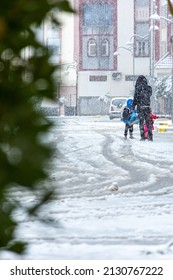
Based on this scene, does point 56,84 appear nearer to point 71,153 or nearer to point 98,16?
point 71,153

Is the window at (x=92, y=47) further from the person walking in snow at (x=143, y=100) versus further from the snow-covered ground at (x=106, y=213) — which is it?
the snow-covered ground at (x=106, y=213)

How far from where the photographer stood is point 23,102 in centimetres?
120

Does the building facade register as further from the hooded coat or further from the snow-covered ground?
the snow-covered ground

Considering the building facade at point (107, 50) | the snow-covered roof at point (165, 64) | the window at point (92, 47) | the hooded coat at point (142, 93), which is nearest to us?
the hooded coat at point (142, 93)

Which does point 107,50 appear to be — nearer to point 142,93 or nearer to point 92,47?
point 92,47

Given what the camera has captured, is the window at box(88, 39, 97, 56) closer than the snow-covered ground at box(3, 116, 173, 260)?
No

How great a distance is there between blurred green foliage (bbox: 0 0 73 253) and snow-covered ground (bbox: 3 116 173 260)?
81mm

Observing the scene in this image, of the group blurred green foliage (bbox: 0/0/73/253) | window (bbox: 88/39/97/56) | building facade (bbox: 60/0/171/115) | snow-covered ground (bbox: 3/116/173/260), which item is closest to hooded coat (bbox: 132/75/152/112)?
snow-covered ground (bbox: 3/116/173/260)

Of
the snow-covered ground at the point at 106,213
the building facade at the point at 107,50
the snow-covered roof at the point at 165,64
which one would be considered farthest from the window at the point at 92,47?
the snow-covered ground at the point at 106,213

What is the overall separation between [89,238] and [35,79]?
472 centimetres

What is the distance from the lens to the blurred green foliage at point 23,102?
1.17m

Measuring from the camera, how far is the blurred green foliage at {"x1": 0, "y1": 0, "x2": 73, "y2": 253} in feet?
3.84

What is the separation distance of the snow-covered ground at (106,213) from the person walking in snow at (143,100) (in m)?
6.52

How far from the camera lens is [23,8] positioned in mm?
1249
